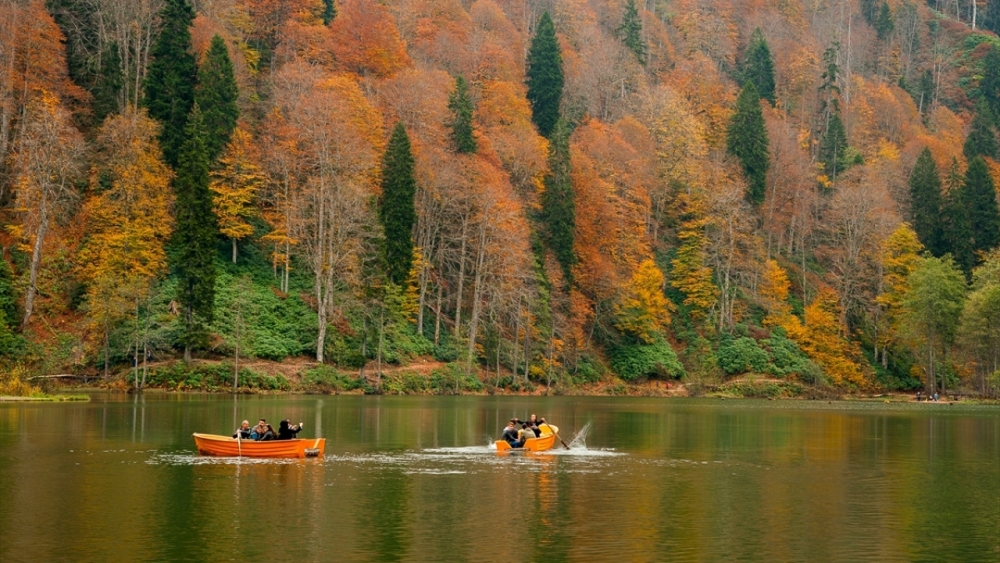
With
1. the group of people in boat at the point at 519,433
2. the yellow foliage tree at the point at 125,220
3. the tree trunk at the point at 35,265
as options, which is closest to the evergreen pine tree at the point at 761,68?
the yellow foliage tree at the point at 125,220

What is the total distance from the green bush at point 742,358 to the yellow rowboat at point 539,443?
6364cm

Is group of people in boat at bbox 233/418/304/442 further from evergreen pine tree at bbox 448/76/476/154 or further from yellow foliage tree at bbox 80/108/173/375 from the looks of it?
evergreen pine tree at bbox 448/76/476/154

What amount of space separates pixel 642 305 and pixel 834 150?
57.0 metres

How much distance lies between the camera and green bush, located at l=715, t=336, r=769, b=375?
112 metres

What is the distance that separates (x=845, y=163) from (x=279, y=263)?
88105 millimetres

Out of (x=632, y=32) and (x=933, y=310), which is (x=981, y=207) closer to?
(x=933, y=310)

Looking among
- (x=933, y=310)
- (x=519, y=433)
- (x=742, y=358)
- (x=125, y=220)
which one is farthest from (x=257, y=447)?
(x=933, y=310)

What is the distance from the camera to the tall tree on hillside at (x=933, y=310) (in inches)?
4264

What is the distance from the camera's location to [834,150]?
15600 cm

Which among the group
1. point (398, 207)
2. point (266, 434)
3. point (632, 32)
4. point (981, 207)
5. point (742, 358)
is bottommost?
point (266, 434)

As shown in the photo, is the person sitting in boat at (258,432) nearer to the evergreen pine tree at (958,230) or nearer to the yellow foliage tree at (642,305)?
the yellow foliage tree at (642,305)

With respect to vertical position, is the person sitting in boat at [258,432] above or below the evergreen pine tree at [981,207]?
below

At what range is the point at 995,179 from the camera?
509 ft

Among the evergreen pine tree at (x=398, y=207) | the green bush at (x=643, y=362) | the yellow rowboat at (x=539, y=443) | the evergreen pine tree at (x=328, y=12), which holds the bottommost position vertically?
the yellow rowboat at (x=539, y=443)
